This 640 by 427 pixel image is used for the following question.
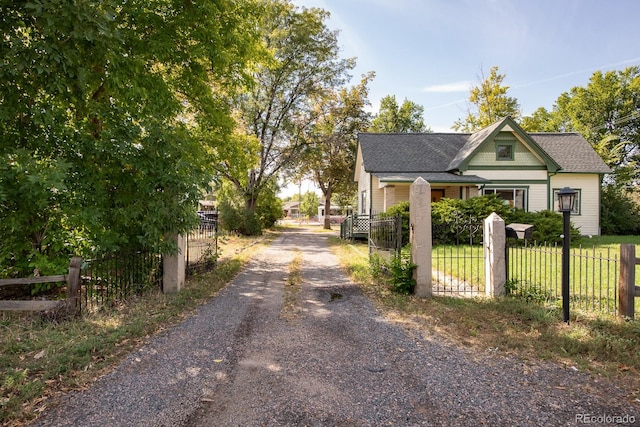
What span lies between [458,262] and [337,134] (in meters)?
21.6

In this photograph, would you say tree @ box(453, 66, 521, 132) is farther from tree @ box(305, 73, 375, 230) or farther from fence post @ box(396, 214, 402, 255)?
fence post @ box(396, 214, 402, 255)

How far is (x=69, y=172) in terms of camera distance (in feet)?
19.4

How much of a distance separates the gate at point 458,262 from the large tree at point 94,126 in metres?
5.84

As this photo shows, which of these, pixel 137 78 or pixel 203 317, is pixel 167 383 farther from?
pixel 137 78

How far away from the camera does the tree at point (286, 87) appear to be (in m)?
22.8

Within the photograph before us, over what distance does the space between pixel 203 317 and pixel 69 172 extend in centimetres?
343

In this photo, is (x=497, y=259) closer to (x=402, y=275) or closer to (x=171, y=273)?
(x=402, y=275)

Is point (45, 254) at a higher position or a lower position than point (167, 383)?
higher

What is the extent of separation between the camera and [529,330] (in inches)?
199

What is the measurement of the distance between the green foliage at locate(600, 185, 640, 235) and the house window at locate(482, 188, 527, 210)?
7724 millimetres

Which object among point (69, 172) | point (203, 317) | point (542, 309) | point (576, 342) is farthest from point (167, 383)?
point (542, 309)

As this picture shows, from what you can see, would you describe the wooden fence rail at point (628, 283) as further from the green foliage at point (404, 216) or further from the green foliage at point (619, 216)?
the green foliage at point (619, 216)

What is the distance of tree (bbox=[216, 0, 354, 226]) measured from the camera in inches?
899

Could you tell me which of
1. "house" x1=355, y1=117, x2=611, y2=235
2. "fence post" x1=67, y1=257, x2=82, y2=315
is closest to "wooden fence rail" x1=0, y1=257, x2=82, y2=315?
"fence post" x1=67, y1=257, x2=82, y2=315
